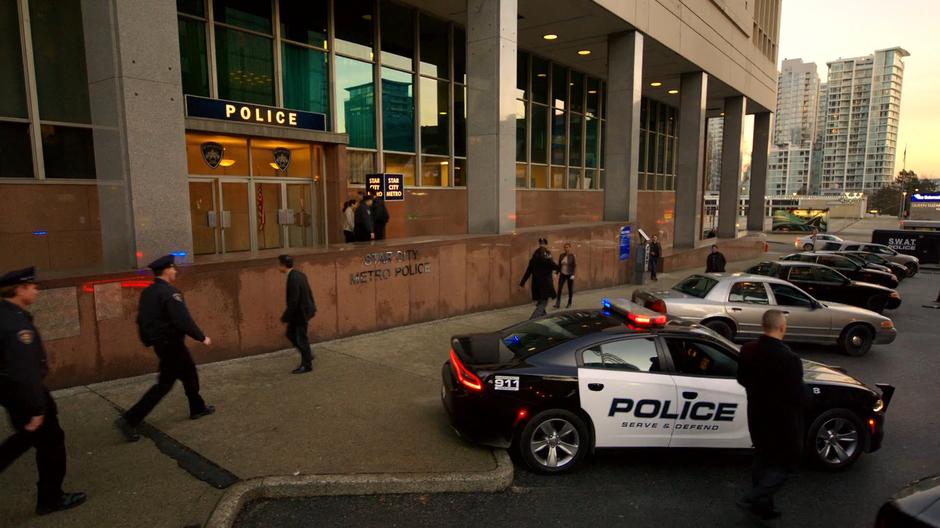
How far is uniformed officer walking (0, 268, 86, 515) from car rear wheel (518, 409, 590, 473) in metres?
3.70

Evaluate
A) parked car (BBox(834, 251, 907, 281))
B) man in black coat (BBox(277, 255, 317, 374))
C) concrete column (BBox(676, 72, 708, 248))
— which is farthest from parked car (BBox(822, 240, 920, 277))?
man in black coat (BBox(277, 255, 317, 374))

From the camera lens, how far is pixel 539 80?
22.6 meters

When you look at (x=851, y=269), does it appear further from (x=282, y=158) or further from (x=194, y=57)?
(x=194, y=57)

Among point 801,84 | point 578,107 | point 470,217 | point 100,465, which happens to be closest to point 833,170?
point 801,84

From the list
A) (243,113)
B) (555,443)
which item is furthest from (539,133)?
(555,443)

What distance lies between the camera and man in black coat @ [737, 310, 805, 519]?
4.16 m

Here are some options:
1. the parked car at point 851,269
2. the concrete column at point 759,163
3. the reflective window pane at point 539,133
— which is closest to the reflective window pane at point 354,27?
the reflective window pane at point 539,133

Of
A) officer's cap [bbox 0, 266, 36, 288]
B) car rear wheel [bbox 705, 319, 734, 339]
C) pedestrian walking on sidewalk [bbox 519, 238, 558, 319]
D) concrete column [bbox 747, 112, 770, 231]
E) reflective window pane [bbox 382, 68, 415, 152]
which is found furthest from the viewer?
concrete column [bbox 747, 112, 770, 231]

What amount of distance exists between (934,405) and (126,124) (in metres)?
11.8

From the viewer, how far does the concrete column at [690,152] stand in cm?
2481

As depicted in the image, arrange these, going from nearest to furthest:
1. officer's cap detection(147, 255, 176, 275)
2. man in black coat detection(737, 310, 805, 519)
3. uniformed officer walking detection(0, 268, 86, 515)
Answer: uniformed officer walking detection(0, 268, 86, 515) → man in black coat detection(737, 310, 805, 519) → officer's cap detection(147, 255, 176, 275)

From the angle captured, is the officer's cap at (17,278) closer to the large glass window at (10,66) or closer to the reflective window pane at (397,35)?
the large glass window at (10,66)

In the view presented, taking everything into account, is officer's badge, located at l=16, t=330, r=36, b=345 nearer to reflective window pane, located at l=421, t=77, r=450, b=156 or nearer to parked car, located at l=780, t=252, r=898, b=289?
reflective window pane, located at l=421, t=77, r=450, b=156

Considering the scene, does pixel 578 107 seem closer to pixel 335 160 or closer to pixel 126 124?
pixel 335 160
